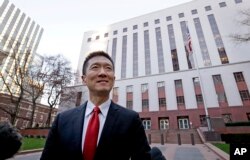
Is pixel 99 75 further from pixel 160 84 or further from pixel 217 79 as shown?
pixel 217 79

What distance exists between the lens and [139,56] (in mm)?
42812

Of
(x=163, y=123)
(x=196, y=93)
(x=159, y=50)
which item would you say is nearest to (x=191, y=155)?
(x=163, y=123)

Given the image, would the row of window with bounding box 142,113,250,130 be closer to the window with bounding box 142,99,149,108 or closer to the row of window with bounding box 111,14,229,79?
the window with bounding box 142,99,149,108

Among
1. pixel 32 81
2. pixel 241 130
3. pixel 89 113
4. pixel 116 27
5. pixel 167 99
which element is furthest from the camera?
pixel 116 27

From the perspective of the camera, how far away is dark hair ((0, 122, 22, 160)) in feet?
4.27

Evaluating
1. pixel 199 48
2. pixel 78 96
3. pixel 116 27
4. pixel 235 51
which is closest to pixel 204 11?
pixel 199 48

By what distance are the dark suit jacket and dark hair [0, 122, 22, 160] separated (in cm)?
32

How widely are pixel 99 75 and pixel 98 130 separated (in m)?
0.58

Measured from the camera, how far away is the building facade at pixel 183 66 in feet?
99.8

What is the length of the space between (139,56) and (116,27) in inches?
609

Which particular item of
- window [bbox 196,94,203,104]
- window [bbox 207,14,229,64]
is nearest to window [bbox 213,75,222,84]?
window [bbox 196,94,203,104]

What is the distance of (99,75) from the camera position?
6.02 feet

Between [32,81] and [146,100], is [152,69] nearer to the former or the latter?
[146,100]

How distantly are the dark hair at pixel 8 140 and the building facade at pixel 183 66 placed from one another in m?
24.4
